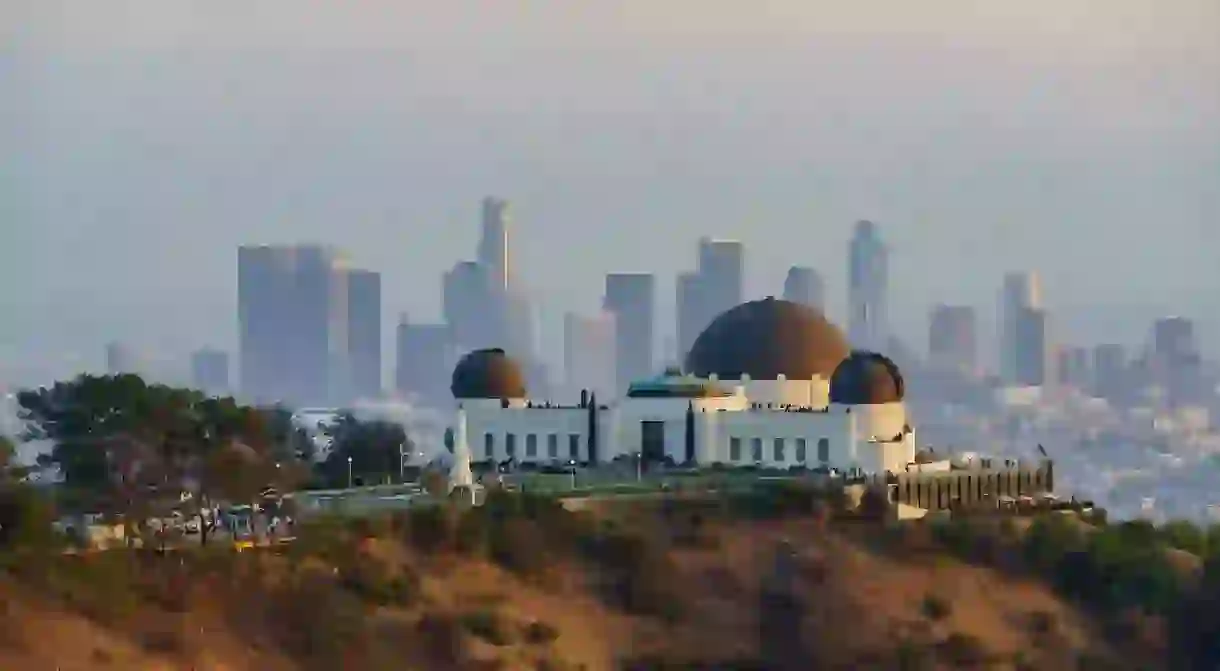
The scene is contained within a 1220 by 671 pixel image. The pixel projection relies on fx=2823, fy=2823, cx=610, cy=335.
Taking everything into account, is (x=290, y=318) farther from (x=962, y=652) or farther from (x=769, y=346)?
(x=962, y=652)

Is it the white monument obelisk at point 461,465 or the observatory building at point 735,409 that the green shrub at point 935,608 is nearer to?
the observatory building at point 735,409

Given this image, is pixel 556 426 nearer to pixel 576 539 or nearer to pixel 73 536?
pixel 576 539

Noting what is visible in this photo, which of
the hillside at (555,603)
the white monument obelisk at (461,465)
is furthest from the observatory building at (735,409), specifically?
the hillside at (555,603)

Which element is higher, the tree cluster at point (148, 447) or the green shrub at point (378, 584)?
the tree cluster at point (148, 447)

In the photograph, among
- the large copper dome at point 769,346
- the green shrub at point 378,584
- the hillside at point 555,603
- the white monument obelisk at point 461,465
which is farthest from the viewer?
the large copper dome at point 769,346

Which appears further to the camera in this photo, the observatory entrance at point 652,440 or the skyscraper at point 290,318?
the skyscraper at point 290,318

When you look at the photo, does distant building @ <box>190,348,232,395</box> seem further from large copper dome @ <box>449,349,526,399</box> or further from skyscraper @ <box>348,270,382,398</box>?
large copper dome @ <box>449,349,526,399</box>

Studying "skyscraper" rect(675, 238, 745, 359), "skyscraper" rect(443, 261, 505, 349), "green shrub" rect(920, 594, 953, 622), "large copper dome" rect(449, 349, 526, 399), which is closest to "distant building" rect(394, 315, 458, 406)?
"skyscraper" rect(443, 261, 505, 349)
